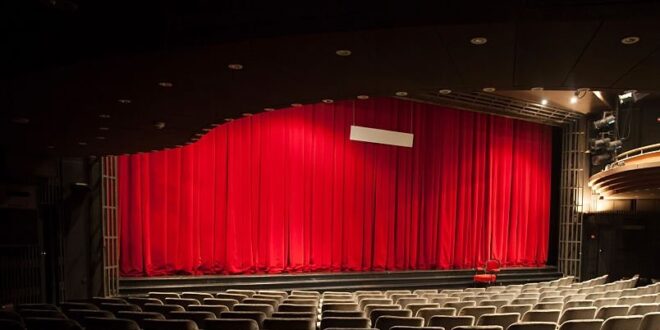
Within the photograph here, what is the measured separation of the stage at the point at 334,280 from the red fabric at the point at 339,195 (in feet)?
1.33

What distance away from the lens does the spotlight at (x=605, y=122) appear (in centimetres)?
1585

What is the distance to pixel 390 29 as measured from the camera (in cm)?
350

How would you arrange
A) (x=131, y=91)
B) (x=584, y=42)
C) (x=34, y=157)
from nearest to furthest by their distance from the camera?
(x=584, y=42) → (x=131, y=91) → (x=34, y=157)

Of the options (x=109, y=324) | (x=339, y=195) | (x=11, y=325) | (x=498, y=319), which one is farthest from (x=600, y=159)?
(x=11, y=325)

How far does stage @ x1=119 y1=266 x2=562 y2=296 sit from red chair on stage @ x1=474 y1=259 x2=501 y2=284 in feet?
1.66

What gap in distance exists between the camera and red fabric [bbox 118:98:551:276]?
40.2 feet

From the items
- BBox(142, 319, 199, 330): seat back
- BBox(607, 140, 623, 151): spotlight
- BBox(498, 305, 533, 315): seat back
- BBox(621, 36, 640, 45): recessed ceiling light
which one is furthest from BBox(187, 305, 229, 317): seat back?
BBox(607, 140, 623, 151): spotlight

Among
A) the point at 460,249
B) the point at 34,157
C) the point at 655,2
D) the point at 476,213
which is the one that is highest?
the point at 655,2

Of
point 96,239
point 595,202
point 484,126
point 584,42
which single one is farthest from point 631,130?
point 96,239

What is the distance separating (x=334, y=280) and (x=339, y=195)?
96.6 inches

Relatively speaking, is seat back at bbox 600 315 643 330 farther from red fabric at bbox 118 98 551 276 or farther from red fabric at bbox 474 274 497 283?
red fabric at bbox 118 98 551 276

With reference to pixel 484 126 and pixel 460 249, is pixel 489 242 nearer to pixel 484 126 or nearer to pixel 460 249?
pixel 460 249

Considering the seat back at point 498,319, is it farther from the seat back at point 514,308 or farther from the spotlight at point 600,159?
the spotlight at point 600,159

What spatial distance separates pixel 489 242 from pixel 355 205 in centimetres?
500
